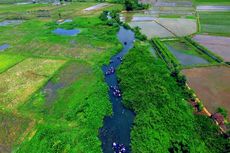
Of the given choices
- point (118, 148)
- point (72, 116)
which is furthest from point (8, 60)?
point (118, 148)

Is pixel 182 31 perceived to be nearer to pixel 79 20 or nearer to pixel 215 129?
pixel 79 20

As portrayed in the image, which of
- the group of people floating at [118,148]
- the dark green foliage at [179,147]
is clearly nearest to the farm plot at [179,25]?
the dark green foliage at [179,147]

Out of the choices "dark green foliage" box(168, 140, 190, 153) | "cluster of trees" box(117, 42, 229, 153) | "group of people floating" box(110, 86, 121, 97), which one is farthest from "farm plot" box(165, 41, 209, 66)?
"dark green foliage" box(168, 140, 190, 153)

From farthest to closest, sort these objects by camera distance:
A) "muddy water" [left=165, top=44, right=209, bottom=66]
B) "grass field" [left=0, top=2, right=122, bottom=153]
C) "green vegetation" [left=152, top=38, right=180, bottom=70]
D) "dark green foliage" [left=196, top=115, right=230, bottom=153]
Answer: "muddy water" [left=165, top=44, right=209, bottom=66]
"green vegetation" [left=152, top=38, right=180, bottom=70]
"grass field" [left=0, top=2, right=122, bottom=153]
"dark green foliage" [left=196, top=115, right=230, bottom=153]

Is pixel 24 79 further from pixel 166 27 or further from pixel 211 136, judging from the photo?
pixel 166 27

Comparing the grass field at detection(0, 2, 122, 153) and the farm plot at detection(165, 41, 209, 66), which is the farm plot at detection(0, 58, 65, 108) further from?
the farm plot at detection(165, 41, 209, 66)

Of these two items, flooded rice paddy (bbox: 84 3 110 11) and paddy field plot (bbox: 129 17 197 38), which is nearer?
paddy field plot (bbox: 129 17 197 38)

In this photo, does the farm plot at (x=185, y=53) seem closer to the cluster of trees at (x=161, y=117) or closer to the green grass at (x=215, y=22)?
the cluster of trees at (x=161, y=117)
